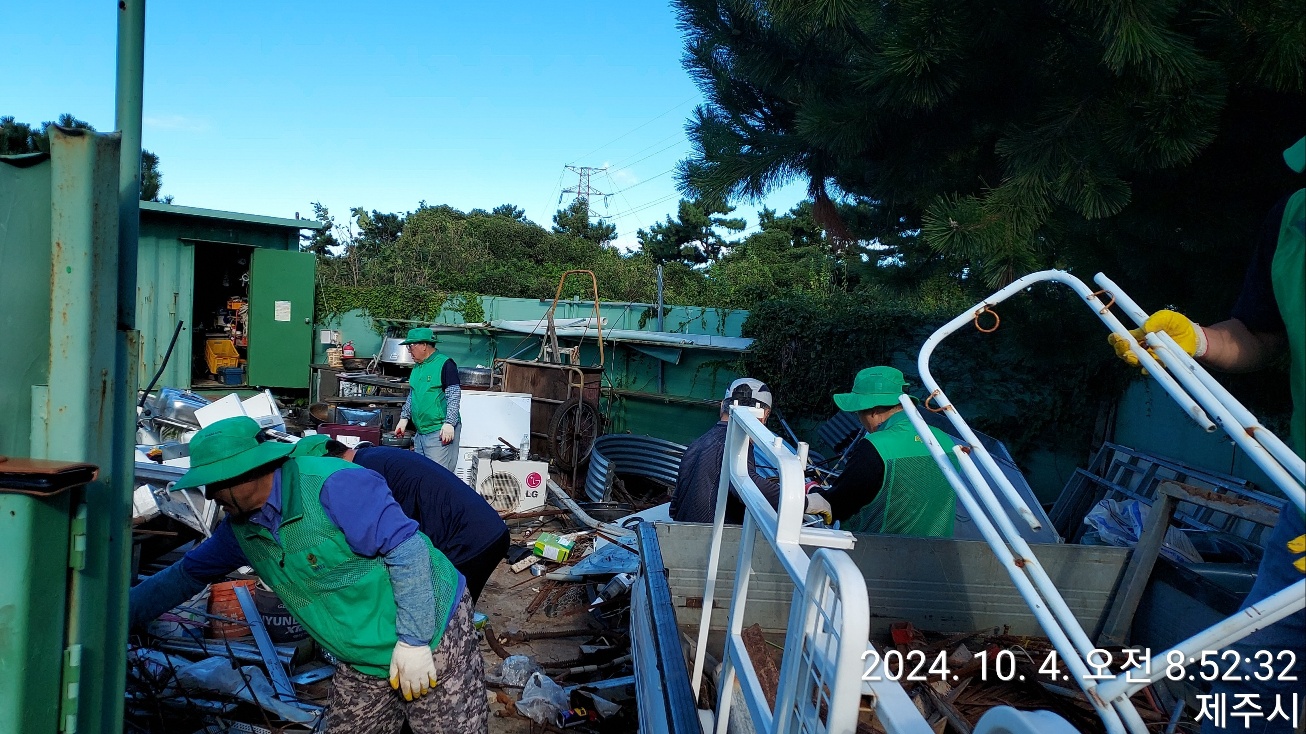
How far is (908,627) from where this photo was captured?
10.6ft

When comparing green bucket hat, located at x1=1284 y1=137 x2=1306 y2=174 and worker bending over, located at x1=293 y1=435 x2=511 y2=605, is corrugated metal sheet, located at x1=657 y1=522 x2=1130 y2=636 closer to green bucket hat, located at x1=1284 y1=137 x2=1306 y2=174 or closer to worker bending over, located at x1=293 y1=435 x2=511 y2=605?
worker bending over, located at x1=293 y1=435 x2=511 y2=605

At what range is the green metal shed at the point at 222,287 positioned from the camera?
12.9m

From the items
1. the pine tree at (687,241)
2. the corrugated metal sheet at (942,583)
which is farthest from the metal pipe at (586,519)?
the pine tree at (687,241)

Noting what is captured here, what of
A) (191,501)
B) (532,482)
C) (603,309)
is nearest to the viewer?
(191,501)

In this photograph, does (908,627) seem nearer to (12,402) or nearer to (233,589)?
(12,402)

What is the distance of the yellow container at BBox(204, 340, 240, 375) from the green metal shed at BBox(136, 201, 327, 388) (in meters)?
0.30

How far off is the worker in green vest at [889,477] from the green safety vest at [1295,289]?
1889 mm

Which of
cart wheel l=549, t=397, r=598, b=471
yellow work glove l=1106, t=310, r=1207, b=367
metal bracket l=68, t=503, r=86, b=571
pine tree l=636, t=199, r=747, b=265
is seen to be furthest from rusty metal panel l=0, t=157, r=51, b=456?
pine tree l=636, t=199, r=747, b=265

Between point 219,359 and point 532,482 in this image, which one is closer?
point 532,482

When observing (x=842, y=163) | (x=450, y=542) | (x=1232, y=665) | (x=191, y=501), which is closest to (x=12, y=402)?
(x=450, y=542)

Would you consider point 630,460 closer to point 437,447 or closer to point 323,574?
point 437,447

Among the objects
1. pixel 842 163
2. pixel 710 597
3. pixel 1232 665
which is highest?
pixel 842 163

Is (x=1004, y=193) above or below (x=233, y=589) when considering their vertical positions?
above

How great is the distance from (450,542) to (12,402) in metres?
2.17
